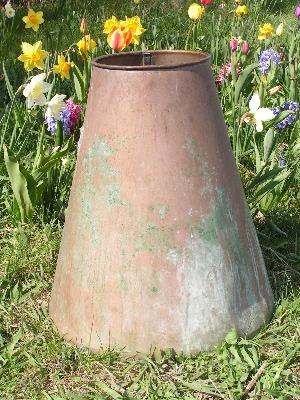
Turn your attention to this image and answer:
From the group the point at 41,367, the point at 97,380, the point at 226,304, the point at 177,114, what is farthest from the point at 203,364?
the point at 177,114

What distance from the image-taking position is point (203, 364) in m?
1.98

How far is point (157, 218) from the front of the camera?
6.10 feet

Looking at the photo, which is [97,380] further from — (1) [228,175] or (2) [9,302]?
(1) [228,175]

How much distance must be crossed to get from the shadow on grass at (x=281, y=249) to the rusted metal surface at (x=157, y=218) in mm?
380

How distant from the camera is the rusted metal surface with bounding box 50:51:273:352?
182 cm

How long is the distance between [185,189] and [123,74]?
37 cm

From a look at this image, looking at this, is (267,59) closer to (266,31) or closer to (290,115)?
(266,31)

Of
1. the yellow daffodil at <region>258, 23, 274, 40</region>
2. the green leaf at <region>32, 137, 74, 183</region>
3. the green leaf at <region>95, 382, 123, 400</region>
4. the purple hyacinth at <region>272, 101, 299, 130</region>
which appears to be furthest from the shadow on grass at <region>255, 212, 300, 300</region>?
the yellow daffodil at <region>258, 23, 274, 40</region>

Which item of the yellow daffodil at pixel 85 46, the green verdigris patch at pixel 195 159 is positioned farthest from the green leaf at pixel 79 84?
the green verdigris patch at pixel 195 159

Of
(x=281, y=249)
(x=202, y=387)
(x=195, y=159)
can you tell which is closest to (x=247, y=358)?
(x=202, y=387)

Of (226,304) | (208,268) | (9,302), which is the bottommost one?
(9,302)

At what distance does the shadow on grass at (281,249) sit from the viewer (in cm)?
241

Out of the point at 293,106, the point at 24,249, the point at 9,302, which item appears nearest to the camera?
the point at 9,302

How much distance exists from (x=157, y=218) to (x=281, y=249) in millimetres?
967
